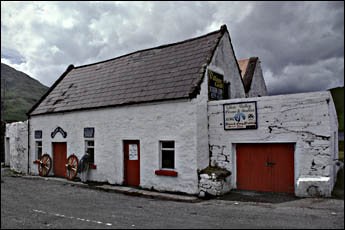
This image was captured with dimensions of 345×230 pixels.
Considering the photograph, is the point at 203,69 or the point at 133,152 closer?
the point at 203,69

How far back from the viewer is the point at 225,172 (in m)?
10.4

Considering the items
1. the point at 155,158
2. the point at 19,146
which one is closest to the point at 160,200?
the point at 155,158

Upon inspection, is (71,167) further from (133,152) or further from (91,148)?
(133,152)

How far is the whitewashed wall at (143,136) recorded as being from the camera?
34.2 ft

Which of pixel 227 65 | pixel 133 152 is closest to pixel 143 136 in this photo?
pixel 133 152

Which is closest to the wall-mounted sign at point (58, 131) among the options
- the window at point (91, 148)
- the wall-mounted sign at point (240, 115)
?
the window at point (91, 148)

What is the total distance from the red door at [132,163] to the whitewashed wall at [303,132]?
391 centimetres

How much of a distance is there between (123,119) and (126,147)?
123cm

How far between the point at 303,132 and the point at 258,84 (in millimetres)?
12969

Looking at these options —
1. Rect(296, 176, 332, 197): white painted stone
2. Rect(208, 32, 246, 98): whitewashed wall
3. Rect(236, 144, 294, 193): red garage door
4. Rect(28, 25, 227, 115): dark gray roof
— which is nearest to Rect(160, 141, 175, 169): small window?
Rect(28, 25, 227, 115): dark gray roof

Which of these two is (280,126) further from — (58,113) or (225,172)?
(58,113)

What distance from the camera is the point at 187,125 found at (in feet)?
34.3

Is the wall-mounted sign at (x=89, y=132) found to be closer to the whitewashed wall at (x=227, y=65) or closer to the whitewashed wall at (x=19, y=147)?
the whitewashed wall at (x=19, y=147)

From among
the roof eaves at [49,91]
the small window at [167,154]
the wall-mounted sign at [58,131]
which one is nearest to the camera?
the small window at [167,154]
